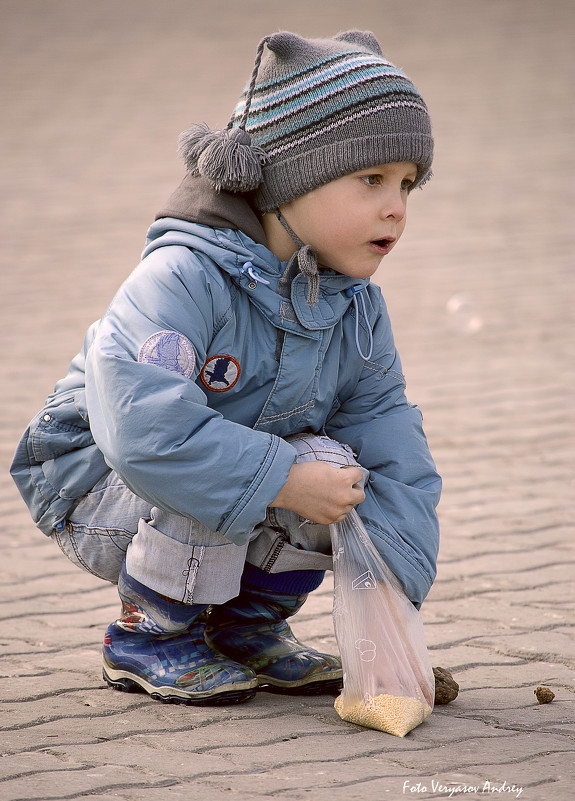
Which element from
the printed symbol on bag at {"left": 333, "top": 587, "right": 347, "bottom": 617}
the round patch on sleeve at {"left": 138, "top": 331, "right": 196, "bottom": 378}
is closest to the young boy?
the round patch on sleeve at {"left": 138, "top": 331, "right": 196, "bottom": 378}

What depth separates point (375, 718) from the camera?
2.28 meters

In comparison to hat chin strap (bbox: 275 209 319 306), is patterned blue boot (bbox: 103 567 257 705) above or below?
below

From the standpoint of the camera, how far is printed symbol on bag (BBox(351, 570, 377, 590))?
2.42 metres

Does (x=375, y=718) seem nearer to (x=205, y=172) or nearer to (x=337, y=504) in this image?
(x=337, y=504)

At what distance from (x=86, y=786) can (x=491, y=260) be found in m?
6.95

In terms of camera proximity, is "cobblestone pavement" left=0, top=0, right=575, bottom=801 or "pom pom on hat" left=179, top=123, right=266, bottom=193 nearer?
"cobblestone pavement" left=0, top=0, right=575, bottom=801

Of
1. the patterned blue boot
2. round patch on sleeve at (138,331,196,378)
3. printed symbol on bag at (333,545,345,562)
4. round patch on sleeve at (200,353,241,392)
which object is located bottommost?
the patterned blue boot

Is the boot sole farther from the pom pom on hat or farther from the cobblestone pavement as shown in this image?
the pom pom on hat

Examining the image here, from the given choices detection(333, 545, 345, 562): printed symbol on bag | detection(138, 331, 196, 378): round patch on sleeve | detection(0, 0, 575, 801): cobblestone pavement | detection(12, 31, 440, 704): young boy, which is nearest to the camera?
detection(0, 0, 575, 801): cobblestone pavement

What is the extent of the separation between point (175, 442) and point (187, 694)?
2.00 ft

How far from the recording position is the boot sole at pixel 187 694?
2418 millimetres

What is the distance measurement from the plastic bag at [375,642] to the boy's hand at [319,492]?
4.4 inches

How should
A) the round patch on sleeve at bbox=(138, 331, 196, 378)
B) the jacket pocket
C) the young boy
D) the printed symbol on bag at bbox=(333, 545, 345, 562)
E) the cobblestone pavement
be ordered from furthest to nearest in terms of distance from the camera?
the jacket pocket < the printed symbol on bag at bbox=(333, 545, 345, 562) < the young boy < the round patch on sleeve at bbox=(138, 331, 196, 378) < the cobblestone pavement

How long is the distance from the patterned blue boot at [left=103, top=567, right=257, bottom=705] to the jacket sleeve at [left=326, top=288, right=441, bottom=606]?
1.41 feet
